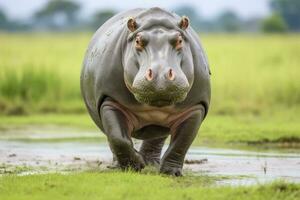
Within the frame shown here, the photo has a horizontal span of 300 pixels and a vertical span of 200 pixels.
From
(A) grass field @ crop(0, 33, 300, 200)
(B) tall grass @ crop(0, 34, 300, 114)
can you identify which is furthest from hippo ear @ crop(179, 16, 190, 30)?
(B) tall grass @ crop(0, 34, 300, 114)

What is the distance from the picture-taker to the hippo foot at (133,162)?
757 centimetres

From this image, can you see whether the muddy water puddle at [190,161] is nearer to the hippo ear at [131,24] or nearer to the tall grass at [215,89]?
the hippo ear at [131,24]

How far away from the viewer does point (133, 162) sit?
759 centimetres

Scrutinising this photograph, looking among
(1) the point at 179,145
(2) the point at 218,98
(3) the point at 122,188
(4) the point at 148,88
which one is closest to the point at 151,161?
(1) the point at 179,145

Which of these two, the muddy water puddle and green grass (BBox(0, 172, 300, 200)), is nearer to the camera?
green grass (BBox(0, 172, 300, 200))

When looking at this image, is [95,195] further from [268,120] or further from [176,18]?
[268,120]

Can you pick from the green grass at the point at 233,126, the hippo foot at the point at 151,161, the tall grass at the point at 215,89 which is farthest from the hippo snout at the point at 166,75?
the tall grass at the point at 215,89

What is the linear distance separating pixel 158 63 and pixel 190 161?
92.0 inches

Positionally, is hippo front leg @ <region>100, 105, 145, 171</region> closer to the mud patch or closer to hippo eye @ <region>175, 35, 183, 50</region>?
the mud patch

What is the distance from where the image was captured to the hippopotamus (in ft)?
22.9

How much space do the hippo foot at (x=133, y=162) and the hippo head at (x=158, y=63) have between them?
0.61 meters

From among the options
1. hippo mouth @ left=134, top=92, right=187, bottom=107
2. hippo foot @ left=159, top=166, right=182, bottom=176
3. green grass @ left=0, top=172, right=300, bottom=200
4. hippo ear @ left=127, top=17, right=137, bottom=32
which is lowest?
green grass @ left=0, top=172, right=300, bottom=200

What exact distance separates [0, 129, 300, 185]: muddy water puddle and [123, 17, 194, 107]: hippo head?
0.90m

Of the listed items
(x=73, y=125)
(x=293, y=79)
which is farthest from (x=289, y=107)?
(x=73, y=125)
